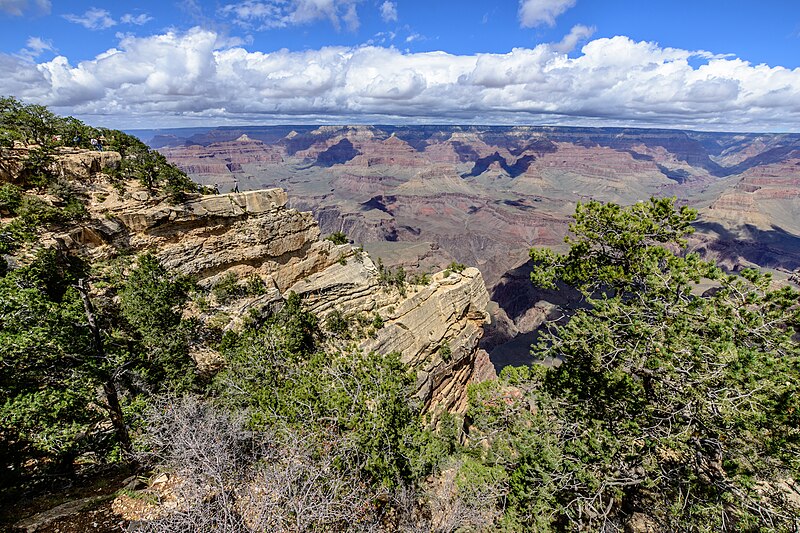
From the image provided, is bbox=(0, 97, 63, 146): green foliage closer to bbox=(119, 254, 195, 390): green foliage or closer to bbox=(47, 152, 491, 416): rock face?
bbox=(47, 152, 491, 416): rock face

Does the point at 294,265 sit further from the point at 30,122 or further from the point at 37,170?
the point at 30,122

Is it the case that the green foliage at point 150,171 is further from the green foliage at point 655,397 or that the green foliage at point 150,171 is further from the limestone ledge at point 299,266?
the green foliage at point 655,397

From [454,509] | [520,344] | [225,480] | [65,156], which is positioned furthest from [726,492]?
[520,344]

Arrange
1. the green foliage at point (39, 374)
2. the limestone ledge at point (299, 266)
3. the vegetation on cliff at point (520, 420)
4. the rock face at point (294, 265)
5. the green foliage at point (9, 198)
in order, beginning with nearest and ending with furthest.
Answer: the vegetation on cliff at point (520, 420) → the green foliage at point (39, 374) → the green foliage at point (9, 198) → the rock face at point (294, 265) → the limestone ledge at point (299, 266)

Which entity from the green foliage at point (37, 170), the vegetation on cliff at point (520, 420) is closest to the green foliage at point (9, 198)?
the green foliage at point (37, 170)

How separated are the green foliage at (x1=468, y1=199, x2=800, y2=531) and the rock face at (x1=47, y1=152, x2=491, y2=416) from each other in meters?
21.8

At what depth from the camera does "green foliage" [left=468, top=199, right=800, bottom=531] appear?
9.82 meters

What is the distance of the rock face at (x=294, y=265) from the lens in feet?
104

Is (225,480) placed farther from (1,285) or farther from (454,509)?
(1,285)

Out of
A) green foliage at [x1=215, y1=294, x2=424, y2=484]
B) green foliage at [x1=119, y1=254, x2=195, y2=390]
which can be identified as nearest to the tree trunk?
green foliage at [x1=119, y1=254, x2=195, y2=390]

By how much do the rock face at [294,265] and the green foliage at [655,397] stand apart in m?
21.8

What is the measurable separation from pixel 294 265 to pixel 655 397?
122 feet

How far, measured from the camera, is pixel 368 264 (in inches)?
1754

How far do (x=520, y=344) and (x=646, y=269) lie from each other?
13517cm
